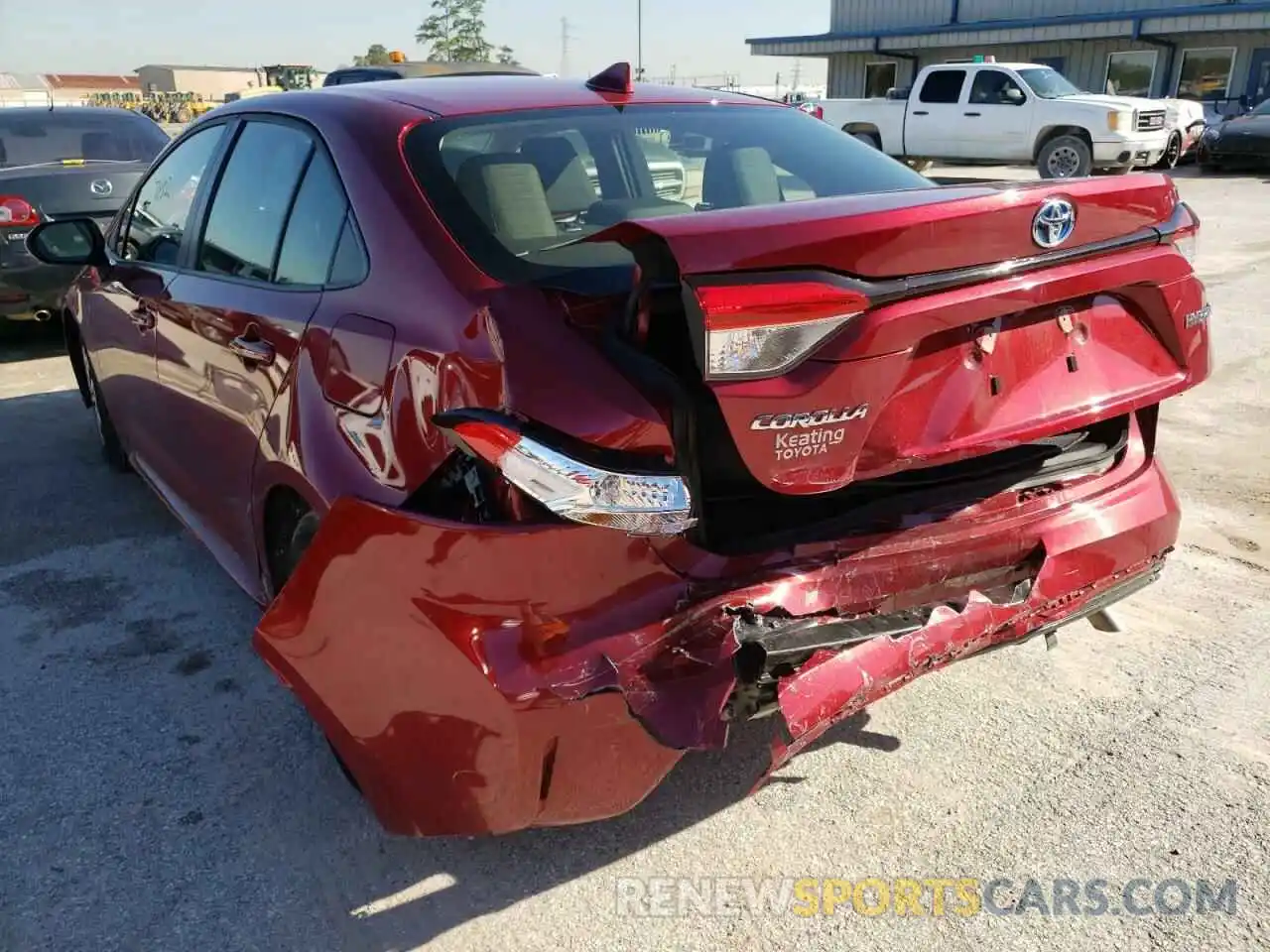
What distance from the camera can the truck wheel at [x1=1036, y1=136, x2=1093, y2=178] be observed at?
647 inches

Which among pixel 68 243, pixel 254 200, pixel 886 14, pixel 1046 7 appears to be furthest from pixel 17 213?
pixel 886 14

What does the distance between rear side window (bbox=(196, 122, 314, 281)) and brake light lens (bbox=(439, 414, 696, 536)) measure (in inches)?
49.8

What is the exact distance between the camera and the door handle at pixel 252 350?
8.79ft

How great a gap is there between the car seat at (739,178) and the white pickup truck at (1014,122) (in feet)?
44.1

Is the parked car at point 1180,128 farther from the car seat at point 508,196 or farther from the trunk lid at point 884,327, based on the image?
the car seat at point 508,196

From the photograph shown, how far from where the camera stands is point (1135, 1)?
83.6 ft

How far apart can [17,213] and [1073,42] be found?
2639 cm

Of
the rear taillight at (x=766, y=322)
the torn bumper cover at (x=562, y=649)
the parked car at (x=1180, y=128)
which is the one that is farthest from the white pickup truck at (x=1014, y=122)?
the rear taillight at (x=766, y=322)

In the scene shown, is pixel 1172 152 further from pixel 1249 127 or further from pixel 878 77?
pixel 878 77

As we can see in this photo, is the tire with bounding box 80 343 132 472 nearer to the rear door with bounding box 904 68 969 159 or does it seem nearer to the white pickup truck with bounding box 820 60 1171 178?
the white pickup truck with bounding box 820 60 1171 178

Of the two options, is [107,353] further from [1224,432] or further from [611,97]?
[1224,432]

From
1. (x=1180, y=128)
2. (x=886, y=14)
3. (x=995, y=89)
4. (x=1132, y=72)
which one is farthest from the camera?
(x=886, y=14)

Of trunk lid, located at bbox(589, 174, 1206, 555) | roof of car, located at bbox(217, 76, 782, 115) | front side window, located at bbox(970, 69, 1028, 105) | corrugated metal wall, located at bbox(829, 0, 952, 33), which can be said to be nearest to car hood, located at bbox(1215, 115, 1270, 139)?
front side window, located at bbox(970, 69, 1028, 105)

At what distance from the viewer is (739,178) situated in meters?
2.97
